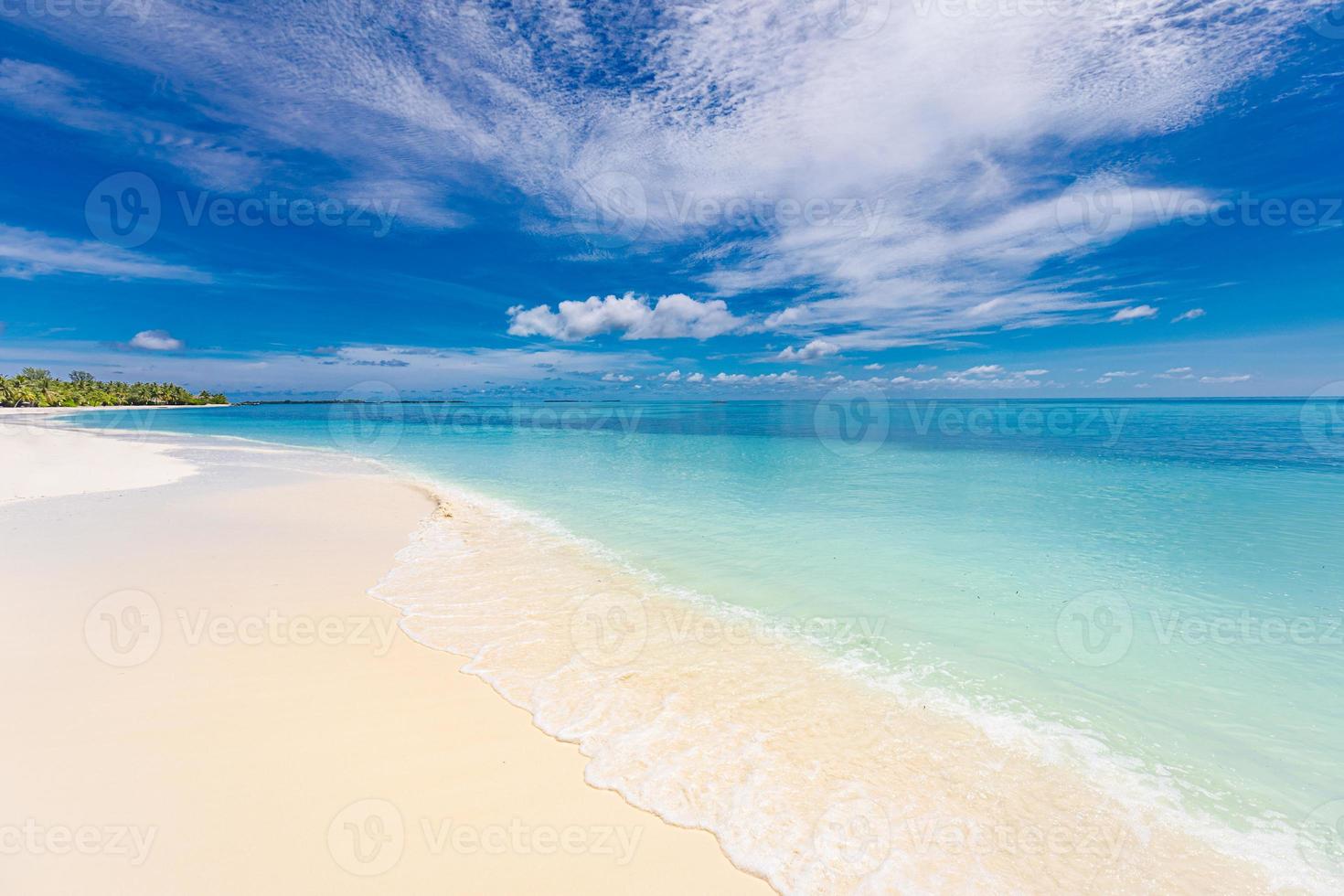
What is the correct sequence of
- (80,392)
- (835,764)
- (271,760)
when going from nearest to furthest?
1. (271,760)
2. (835,764)
3. (80,392)

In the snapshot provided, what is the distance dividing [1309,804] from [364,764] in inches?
307

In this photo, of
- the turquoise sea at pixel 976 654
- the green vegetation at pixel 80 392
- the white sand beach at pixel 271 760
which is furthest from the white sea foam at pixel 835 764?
the green vegetation at pixel 80 392

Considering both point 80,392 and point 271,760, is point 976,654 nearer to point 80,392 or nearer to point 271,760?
point 271,760

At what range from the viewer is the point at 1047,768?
4.77 m

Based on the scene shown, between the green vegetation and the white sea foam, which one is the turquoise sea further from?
the green vegetation

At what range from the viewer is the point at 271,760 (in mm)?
4527

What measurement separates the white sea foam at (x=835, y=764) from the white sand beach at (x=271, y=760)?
0.44 metres

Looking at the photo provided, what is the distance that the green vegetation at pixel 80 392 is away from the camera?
91.9 meters

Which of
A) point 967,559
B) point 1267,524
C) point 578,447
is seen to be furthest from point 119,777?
point 578,447

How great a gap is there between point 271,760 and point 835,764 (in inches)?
189

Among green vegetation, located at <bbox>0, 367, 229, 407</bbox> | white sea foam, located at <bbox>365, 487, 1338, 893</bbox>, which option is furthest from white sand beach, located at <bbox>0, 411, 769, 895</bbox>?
green vegetation, located at <bbox>0, 367, 229, 407</bbox>

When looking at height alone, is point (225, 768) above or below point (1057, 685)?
above

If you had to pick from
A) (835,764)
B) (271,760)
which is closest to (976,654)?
(835,764)

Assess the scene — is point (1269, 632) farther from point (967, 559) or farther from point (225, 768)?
point (225, 768)
